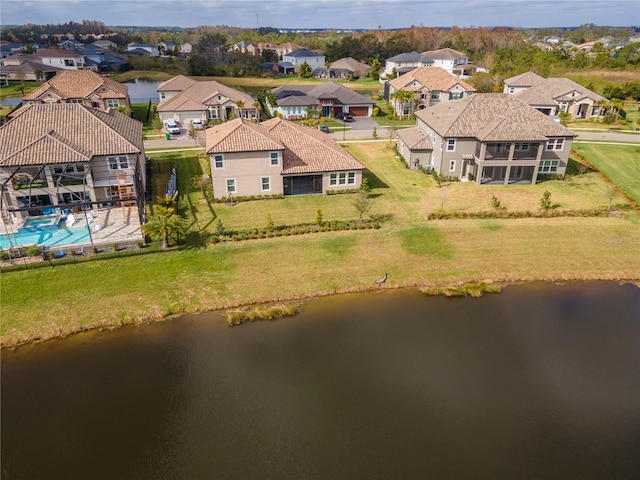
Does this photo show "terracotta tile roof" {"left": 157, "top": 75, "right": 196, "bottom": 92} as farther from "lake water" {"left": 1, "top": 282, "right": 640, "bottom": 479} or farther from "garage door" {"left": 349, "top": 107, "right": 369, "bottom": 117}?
"lake water" {"left": 1, "top": 282, "right": 640, "bottom": 479}

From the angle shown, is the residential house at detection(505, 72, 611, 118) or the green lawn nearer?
the green lawn

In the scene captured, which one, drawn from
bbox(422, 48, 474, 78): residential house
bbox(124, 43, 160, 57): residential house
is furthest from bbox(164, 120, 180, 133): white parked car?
bbox(124, 43, 160, 57): residential house

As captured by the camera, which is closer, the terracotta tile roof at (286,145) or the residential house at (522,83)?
the terracotta tile roof at (286,145)

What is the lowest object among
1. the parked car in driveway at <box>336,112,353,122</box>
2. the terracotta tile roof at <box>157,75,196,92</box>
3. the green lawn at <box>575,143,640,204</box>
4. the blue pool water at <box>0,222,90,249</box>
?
the green lawn at <box>575,143,640,204</box>

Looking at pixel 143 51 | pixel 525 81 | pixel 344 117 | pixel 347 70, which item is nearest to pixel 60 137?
pixel 344 117

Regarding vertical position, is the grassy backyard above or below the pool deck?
below

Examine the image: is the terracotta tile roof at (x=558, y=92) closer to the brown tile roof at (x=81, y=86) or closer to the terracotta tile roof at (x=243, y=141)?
the terracotta tile roof at (x=243, y=141)

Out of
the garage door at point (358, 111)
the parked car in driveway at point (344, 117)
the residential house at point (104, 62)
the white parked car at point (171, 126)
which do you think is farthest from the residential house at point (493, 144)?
the residential house at point (104, 62)
